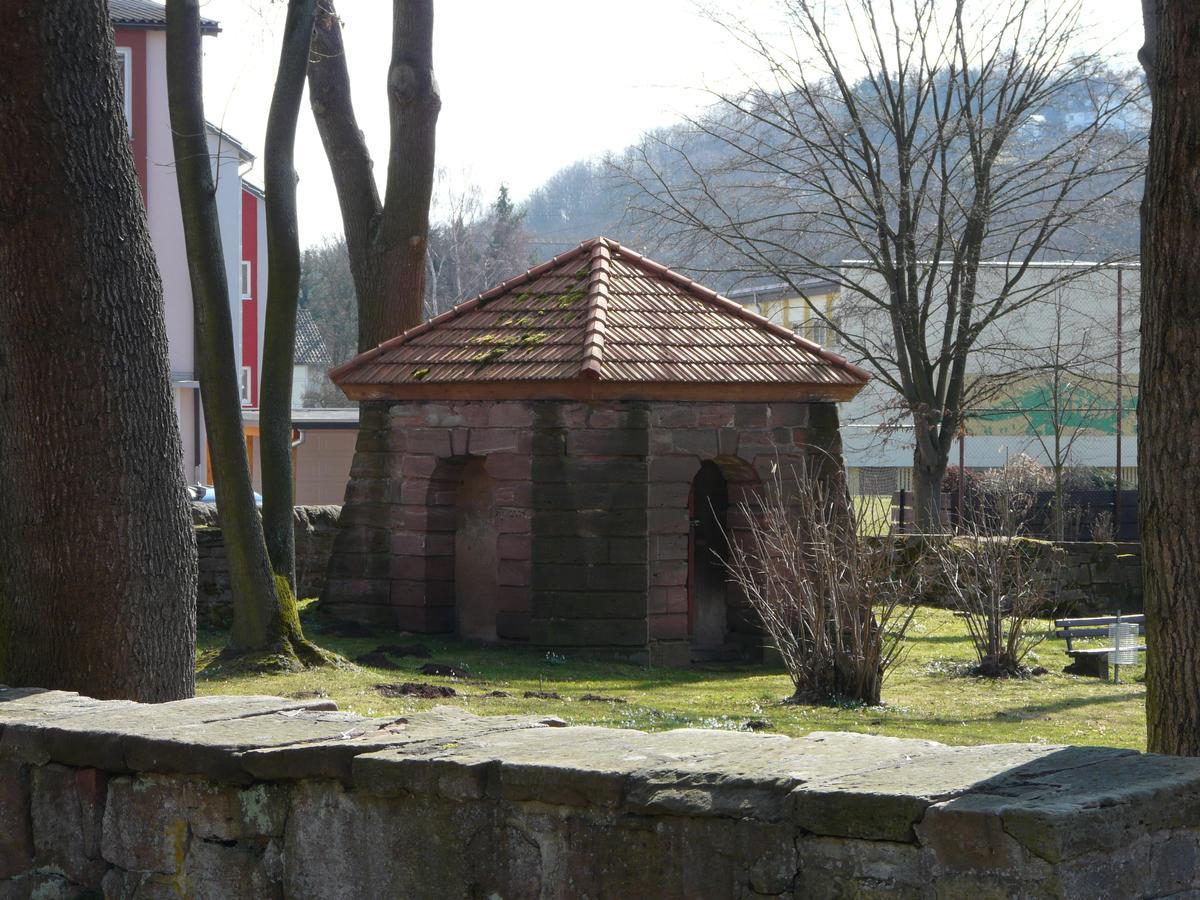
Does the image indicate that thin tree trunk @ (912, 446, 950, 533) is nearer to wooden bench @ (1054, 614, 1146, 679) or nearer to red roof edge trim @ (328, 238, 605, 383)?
wooden bench @ (1054, 614, 1146, 679)

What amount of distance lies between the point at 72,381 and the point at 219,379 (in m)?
4.71

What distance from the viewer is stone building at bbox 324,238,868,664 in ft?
44.5

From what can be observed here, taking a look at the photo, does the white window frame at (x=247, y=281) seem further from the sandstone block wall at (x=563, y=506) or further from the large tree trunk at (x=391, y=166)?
the sandstone block wall at (x=563, y=506)

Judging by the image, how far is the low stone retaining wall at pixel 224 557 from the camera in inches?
577

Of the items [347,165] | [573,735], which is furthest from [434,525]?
[573,735]

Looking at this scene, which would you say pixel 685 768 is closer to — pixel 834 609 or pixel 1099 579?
pixel 834 609

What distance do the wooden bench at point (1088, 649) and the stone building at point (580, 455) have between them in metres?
3.25

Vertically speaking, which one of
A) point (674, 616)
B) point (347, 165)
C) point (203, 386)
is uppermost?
point (347, 165)

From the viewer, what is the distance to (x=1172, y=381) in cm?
552

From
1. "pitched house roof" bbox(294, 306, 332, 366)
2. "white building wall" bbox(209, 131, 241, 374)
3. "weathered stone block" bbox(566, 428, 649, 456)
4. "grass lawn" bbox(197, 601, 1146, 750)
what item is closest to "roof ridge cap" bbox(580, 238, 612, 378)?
"weathered stone block" bbox(566, 428, 649, 456)

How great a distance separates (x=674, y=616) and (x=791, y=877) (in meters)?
10.8

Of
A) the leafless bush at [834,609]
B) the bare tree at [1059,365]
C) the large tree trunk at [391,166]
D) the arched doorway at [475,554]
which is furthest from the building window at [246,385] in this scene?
the leafless bush at [834,609]

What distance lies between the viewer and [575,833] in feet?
11.6

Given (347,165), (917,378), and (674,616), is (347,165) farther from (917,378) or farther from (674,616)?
(917,378)
